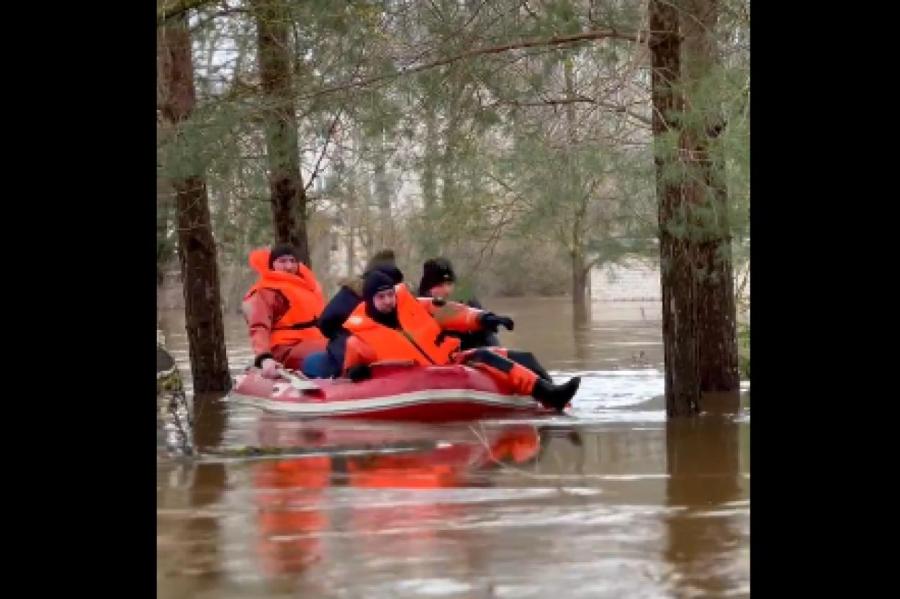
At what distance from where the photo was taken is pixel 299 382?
44.8ft

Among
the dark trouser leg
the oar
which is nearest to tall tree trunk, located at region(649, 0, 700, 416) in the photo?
the dark trouser leg

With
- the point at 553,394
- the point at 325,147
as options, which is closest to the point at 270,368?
the point at 325,147

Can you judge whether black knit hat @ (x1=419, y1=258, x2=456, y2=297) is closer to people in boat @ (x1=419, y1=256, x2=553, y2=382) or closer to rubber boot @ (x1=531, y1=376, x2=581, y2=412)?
people in boat @ (x1=419, y1=256, x2=553, y2=382)

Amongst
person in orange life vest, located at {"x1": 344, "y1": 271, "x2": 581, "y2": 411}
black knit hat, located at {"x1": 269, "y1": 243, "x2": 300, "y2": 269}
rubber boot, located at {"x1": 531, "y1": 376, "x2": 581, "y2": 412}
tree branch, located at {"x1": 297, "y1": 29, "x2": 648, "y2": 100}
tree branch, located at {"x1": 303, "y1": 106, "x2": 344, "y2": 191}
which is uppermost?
tree branch, located at {"x1": 297, "y1": 29, "x2": 648, "y2": 100}

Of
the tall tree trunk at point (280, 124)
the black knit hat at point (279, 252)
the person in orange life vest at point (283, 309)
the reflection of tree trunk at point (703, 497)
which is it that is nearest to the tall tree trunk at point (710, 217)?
the reflection of tree trunk at point (703, 497)

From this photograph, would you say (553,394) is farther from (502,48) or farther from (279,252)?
(279,252)

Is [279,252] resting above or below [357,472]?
above

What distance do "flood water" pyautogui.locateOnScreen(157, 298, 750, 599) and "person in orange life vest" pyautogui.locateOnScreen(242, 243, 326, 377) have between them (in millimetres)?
1552

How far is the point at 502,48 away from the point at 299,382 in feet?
14.4

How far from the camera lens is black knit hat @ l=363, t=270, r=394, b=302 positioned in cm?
1295

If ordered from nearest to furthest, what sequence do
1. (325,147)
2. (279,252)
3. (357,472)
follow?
(357,472) → (325,147) → (279,252)

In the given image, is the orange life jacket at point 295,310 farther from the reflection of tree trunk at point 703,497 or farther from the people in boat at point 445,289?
the reflection of tree trunk at point 703,497
